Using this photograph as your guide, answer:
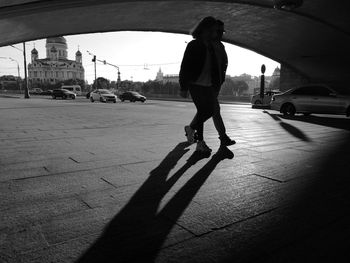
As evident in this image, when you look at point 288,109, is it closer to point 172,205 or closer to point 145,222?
point 172,205

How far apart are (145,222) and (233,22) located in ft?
78.5

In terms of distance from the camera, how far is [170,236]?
6.31 feet

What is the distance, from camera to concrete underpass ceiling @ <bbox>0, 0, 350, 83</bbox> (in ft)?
59.5

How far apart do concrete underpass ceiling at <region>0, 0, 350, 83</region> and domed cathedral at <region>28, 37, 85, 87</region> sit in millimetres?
129387

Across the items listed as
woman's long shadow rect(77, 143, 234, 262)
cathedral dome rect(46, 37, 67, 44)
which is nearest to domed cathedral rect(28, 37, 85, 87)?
cathedral dome rect(46, 37, 67, 44)

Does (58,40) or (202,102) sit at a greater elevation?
(58,40)

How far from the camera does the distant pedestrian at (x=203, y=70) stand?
4.32 meters

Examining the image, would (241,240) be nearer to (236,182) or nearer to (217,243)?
(217,243)

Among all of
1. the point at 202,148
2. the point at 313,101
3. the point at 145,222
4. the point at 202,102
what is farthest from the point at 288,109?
the point at 145,222

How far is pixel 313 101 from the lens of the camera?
12953mm

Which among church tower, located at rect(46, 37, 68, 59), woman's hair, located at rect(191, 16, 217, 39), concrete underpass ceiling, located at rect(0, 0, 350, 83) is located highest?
→ church tower, located at rect(46, 37, 68, 59)

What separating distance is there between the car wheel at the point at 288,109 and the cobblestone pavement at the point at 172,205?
9400 mm

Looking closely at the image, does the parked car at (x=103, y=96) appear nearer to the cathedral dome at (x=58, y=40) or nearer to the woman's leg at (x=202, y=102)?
the woman's leg at (x=202, y=102)

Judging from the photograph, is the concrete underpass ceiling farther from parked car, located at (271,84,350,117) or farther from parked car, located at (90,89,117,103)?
parked car, located at (90,89,117,103)
